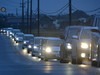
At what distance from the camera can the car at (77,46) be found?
1593 cm

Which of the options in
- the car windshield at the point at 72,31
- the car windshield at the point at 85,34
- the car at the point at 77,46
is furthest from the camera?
the car windshield at the point at 72,31

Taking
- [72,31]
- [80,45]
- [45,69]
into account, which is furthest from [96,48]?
[72,31]

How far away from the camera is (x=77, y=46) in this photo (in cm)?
1609

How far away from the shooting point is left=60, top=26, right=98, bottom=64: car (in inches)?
627

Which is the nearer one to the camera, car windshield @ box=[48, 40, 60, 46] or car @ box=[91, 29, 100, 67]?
car @ box=[91, 29, 100, 67]

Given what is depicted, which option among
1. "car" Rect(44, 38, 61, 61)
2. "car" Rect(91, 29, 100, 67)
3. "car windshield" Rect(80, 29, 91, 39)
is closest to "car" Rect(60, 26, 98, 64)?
"car windshield" Rect(80, 29, 91, 39)

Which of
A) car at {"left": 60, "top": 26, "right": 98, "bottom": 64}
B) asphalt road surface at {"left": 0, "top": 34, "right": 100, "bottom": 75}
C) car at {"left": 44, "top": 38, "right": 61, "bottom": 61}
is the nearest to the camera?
asphalt road surface at {"left": 0, "top": 34, "right": 100, "bottom": 75}

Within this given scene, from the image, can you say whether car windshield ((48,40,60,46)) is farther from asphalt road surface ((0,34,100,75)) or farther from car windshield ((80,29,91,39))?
car windshield ((80,29,91,39))

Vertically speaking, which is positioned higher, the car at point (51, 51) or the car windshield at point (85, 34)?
the car windshield at point (85, 34)

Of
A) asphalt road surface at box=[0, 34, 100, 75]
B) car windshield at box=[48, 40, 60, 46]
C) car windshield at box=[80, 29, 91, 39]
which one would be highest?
car windshield at box=[80, 29, 91, 39]

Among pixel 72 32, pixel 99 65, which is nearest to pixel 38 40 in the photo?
pixel 72 32

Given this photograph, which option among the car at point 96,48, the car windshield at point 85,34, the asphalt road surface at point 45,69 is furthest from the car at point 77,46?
the car at point 96,48

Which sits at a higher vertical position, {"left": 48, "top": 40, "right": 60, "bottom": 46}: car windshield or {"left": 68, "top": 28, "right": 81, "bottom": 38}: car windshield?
{"left": 68, "top": 28, "right": 81, "bottom": 38}: car windshield

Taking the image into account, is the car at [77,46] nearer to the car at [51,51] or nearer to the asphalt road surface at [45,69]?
the asphalt road surface at [45,69]
